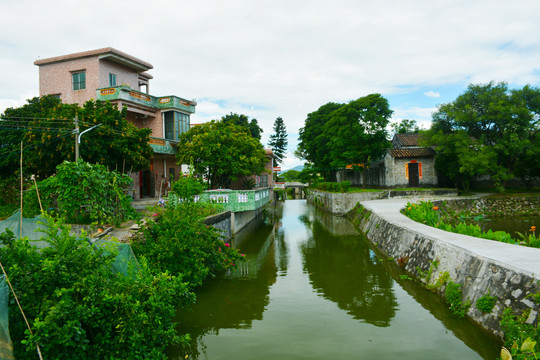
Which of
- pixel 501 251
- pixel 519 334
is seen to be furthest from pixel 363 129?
pixel 519 334

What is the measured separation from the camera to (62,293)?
4.66m

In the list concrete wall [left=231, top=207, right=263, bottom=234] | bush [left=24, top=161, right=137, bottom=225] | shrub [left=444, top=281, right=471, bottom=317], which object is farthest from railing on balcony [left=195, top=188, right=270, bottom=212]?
shrub [left=444, top=281, right=471, bottom=317]

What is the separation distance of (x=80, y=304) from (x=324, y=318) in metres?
4.95

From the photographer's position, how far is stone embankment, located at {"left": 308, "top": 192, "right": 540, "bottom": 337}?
19.6 ft

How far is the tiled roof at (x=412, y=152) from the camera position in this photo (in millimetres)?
32250

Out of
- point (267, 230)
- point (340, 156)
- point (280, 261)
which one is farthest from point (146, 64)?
point (280, 261)

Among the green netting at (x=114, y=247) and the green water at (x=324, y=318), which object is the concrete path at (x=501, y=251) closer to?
the green water at (x=324, y=318)

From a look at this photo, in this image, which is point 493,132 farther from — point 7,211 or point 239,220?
point 7,211

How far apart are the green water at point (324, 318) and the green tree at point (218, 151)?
36.7ft

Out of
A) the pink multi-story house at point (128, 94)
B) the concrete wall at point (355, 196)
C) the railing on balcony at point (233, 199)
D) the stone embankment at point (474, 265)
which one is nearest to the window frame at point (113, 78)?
the pink multi-story house at point (128, 94)

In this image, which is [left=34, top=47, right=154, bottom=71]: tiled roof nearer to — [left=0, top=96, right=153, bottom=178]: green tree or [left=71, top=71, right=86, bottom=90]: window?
[left=71, top=71, right=86, bottom=90]: window

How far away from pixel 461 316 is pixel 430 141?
80.3 ft

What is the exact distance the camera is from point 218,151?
2327cm

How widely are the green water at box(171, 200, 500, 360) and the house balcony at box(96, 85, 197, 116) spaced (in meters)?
15.9
